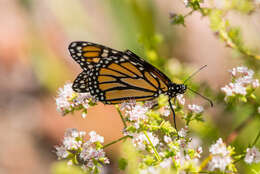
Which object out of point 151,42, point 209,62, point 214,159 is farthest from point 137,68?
point 209,62

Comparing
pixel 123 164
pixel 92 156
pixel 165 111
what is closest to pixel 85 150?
pixel 92 156

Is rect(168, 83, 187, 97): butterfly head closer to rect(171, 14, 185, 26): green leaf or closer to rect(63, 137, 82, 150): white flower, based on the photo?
rect(171, 14, 185, 26): green leaf

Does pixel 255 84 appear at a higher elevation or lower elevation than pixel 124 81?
lower

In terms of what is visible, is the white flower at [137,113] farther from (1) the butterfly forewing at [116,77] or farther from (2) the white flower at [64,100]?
(2) the white flower at [64,100]

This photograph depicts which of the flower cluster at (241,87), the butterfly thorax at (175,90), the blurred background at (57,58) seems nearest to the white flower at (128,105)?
the butterfly thorax at (175,90)

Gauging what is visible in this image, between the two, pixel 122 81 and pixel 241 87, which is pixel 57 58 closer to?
pixel 122 81

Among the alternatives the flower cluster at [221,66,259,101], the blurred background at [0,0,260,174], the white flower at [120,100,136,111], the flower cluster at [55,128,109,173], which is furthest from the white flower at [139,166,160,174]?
the blurred background at [0,0,260,174]

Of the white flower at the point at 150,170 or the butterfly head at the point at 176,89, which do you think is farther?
the butterfly head at the point at 176,89
